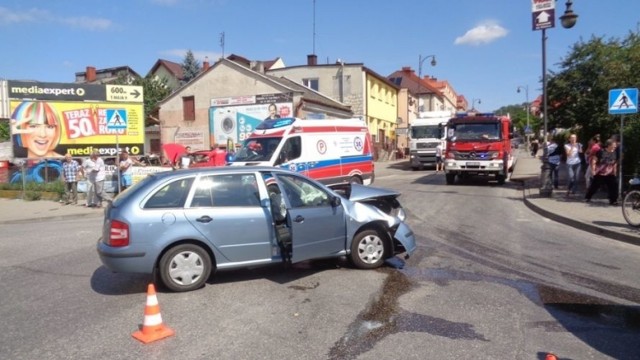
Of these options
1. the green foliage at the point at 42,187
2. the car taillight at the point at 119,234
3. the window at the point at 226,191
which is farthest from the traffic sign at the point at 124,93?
the car taillight at the point at 119,234

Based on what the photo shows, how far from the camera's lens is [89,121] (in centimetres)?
2333

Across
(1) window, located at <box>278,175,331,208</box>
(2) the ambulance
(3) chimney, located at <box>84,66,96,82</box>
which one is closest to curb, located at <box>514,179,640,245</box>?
(2) the ambulance

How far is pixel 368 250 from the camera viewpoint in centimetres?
689

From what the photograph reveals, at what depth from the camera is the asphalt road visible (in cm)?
432

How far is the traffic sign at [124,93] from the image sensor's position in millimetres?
23734

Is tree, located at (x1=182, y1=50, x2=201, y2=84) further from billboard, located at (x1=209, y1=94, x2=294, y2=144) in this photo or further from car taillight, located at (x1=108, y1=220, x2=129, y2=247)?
car taillight, located at (x1=108, y1=220, x2=129, y2=247)

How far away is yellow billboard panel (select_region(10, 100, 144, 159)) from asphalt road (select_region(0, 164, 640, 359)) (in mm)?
15628

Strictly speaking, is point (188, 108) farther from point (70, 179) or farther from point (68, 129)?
point (70, 179)

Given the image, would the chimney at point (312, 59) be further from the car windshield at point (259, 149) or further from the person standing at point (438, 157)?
the car windshield at point (259, 149)

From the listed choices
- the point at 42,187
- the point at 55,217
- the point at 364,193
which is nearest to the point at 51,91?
the point at 42,187

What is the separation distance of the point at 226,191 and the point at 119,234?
131 centimetres

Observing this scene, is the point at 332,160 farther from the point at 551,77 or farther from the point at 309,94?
the point at 309,94

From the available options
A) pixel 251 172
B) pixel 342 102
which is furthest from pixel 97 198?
pixel 342 102

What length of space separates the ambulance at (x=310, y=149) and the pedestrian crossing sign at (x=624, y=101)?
23.0ft
